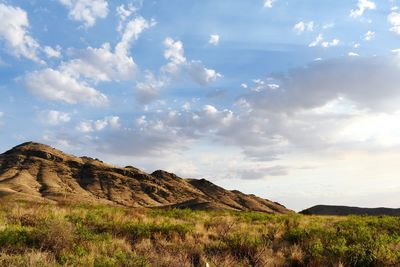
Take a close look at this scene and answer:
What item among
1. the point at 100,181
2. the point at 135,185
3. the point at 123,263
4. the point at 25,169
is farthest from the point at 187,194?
the point at 123,263

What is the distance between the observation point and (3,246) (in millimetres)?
11375

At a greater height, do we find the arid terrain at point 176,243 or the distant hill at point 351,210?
the distant hill at point 351,210

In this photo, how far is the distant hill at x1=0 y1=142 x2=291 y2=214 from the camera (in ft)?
279

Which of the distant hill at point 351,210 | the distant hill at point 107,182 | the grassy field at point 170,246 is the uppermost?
the distant hill at point 107,182

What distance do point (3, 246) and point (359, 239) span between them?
11.2m

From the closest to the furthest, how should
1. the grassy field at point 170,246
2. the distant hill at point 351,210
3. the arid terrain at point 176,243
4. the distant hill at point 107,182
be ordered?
the grassy field at point 170,246, the arid terrain at point 176,243, the distant hill at point 351,210, the distant hill at point 107,182

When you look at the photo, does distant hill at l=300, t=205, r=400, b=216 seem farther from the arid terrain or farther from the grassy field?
the grassy field

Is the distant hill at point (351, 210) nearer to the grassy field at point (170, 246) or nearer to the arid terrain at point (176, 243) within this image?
the arid terrain at point (176, 243)

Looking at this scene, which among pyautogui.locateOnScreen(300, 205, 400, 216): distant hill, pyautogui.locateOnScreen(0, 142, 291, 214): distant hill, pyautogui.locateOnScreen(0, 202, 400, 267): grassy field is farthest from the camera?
pyautogui.locateOnScreen(0, 142, 291, 214): distant hill

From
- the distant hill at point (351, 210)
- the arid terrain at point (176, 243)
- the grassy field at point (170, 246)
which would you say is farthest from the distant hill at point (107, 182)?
the grassy field at point (170, 246)

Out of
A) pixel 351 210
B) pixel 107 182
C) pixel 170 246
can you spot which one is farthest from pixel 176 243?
pixel 107 182

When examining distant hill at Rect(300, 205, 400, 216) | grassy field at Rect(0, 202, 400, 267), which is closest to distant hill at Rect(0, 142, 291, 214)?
distant hill at Rect(300, 205, 400, 216)

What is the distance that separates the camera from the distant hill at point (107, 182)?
3344 inches

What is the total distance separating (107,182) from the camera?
94.2m
